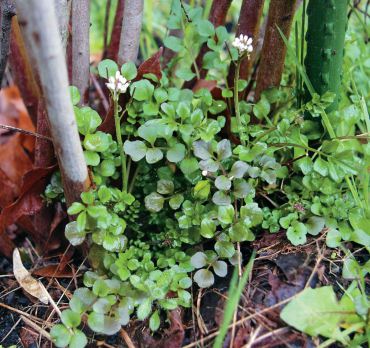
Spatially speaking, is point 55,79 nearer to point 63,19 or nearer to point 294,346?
point 63,19

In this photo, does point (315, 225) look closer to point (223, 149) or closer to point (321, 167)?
point (321, 167)

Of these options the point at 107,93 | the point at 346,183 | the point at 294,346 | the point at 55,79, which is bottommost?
the point at 294,346

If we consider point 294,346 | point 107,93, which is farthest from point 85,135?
point 294,346

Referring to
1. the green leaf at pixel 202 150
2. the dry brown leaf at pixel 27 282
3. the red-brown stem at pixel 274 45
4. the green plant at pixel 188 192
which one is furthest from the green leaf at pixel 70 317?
the red-brown stem at pixel 274 45

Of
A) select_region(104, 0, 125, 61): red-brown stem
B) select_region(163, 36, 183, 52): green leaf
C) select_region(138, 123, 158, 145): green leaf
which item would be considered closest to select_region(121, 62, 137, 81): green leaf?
select_region(138, 123, 158, 145): green leaf

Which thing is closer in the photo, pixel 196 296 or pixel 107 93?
pixel 196 296

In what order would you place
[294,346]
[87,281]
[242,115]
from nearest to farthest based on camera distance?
1. [294,346]
2. [87,281]
3. [242,115]

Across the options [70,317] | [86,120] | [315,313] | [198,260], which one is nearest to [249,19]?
[86,120]

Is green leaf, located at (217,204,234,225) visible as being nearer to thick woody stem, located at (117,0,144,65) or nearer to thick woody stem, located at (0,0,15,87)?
thick woody stem, located at (117,0,144,65)
